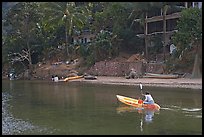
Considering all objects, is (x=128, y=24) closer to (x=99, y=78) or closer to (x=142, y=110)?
(x=99, y=78)

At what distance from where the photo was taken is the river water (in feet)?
74.5

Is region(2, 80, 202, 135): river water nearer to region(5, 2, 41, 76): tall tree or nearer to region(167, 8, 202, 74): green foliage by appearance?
region(167, 8, 202, 74): green foliage

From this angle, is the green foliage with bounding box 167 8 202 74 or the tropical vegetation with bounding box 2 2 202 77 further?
the tropical vegetation with bounding box 2 2 202 77

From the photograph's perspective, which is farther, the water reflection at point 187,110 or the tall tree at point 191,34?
the tall tree at point 191,34

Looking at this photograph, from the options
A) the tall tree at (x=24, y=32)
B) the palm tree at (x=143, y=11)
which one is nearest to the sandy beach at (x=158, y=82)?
the palm tree at (x=143, y=11)

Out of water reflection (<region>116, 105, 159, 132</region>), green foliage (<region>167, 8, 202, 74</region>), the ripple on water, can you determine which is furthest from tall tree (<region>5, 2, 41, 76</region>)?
the ripple on water

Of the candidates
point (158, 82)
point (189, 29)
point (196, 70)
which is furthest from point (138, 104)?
point (189, 29)

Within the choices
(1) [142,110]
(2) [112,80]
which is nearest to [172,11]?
(2) [112,80]

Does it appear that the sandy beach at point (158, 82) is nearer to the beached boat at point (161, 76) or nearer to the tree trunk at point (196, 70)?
the tree trunk at point (196, 70)

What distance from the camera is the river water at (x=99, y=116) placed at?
22703mm

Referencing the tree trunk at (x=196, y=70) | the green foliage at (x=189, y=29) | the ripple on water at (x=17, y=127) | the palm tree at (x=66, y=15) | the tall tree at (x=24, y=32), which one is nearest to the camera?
the ripple on water at (x=17, y=127)

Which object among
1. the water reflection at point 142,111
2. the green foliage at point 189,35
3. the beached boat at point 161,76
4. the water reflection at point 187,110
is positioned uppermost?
the green foliage at point 189,35

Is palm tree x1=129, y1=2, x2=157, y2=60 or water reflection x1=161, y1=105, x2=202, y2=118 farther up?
palm tree x1=129, y1=2, x2=157, y2=60

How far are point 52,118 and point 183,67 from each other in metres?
29.7
